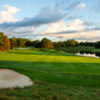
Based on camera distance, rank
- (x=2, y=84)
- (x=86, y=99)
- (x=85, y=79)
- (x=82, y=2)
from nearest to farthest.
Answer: (x=86, y=99), (x=2, y=84), (x=85, y=79), (x=82, y=2)

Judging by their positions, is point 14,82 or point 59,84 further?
point 59,84

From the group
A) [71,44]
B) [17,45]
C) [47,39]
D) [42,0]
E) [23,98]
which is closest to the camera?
[23,98]

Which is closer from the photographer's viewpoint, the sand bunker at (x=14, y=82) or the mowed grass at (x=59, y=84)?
the mowed grass at (x=59, y=84)

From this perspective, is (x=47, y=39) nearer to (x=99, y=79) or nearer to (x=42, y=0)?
(x=42, y=0)

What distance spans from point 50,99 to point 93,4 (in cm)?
1499

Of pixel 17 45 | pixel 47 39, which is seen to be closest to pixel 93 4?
pixel 47 39

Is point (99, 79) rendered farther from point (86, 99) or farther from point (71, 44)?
point (71, 44)

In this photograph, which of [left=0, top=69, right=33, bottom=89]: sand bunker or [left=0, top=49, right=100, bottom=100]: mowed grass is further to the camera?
[left=0, top=69, right=33, bottom=89]: sand bunker

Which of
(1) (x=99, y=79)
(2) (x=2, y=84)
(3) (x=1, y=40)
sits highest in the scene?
(3) (x=1, y=40)

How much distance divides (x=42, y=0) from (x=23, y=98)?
13277 millimetres

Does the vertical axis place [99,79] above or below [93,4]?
below

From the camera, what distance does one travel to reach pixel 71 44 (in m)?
126

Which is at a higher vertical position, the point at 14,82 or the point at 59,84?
the point at 14,82

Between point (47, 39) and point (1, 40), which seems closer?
point (1, 40)
